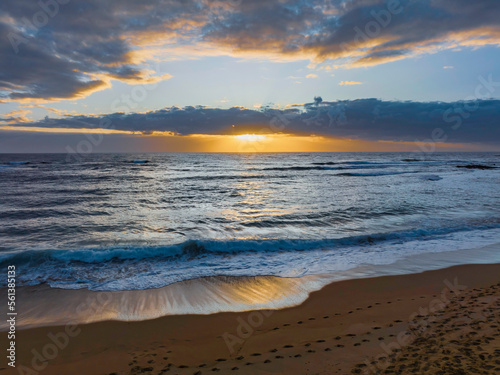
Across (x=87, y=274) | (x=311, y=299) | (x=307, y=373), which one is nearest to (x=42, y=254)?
(x=87, y=274)

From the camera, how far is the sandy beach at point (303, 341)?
4.09 meters

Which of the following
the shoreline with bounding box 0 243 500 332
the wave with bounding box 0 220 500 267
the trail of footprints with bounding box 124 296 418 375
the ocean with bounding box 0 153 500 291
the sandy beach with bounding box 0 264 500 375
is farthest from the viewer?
the wave with bounding box 0 220 500 267

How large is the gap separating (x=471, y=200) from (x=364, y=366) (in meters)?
22.2

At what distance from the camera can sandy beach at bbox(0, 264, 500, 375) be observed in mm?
4086

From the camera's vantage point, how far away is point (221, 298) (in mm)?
6863

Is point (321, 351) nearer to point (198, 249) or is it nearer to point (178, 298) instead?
point (178, 298)

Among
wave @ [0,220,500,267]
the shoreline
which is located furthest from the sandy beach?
wave @ [0,220,500,267]

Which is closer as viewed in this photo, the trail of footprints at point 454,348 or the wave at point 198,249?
the trail of footprints at point 454,348

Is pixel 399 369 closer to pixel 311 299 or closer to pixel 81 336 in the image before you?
pixel 311 299

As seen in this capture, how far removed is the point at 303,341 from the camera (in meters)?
4.86

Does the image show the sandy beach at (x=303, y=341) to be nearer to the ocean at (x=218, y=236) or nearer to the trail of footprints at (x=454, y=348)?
the trail of footprints at (x=454, y=348)

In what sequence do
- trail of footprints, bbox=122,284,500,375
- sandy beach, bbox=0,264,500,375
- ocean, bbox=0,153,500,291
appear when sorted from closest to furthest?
trail of footprints, bbox=122,284,500,375 < sandy beach, bbox=0,264,500,375 < ocean, bbox=0,153,500,291

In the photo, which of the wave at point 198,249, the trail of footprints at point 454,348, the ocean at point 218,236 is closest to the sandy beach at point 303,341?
the trail of footprints at point 454,348

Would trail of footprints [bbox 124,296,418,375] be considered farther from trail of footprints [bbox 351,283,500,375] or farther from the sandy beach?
trail of footprints [bbox 351,283,500,375]
